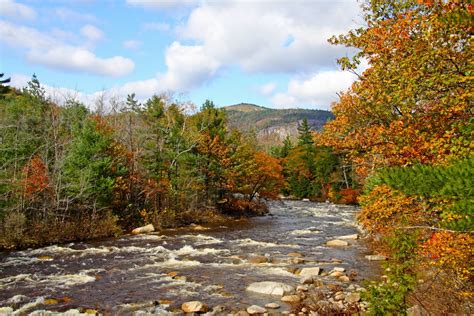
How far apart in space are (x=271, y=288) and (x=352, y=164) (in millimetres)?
→ 5576

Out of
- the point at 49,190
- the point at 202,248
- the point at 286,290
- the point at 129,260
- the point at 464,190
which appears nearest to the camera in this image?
the point at 464,190

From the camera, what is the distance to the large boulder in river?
13.1 meters

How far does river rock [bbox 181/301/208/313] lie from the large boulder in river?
231 cm

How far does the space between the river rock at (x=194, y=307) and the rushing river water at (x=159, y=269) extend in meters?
0.51

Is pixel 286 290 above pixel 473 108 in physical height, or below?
below

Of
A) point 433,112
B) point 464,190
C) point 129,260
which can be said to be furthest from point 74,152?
point 464,190

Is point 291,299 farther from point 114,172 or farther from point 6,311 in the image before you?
point 114,172

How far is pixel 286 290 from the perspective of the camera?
13266 millimetres

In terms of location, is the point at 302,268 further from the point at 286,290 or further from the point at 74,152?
the point at 74,152

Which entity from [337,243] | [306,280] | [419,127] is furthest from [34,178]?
[419,127]

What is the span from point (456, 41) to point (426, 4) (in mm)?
1232

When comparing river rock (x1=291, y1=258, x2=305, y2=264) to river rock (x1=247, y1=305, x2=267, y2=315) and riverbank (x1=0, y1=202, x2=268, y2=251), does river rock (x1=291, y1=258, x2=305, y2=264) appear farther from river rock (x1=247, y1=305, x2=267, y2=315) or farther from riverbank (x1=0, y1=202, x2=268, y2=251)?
riverbank (x1=0, y1=202, x2=268, y2=251)

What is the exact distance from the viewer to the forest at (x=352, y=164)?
7.47 m

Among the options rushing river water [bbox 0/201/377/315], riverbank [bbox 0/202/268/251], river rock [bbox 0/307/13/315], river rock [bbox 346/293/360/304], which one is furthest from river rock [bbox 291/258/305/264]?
riverbank [bbox 0/202/268/251]
